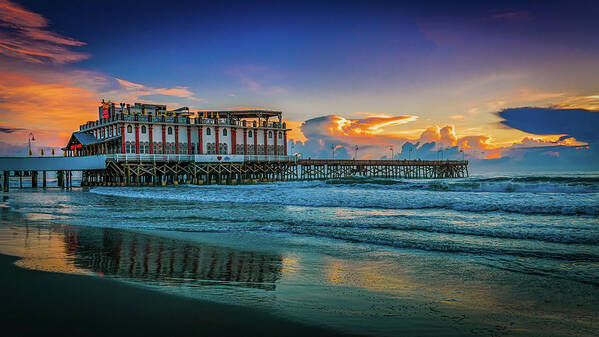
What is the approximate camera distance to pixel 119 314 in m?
4.17

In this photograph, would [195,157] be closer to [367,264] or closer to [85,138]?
[85,138]

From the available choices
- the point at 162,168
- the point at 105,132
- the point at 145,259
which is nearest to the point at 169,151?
the point at 162,168

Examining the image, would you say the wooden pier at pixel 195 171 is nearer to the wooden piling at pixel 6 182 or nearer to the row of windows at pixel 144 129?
the row of windows at pixel 144 129

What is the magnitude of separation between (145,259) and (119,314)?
3264mm

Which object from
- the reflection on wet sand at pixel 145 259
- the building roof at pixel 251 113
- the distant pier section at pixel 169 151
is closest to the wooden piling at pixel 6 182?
the distant pier section at pixel 169 151

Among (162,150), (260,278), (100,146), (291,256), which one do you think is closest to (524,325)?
(260,278)

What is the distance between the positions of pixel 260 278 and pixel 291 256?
5.78ft

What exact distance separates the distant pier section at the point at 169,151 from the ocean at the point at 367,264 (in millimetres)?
39589

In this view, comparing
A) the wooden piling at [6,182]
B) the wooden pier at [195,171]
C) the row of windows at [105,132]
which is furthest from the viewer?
the row of windows at [105,132]

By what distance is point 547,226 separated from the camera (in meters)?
11.0

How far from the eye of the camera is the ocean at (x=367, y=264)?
13.9 feet

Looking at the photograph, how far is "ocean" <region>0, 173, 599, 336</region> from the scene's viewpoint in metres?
4.23

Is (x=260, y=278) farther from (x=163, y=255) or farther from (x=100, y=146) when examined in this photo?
(x=100, y=146)

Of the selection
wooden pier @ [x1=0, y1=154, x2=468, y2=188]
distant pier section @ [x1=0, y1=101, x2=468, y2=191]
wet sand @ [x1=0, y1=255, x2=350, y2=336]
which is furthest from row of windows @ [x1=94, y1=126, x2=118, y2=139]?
wet sand @ [x1=0, y1=255, x2=350, y2=336]
